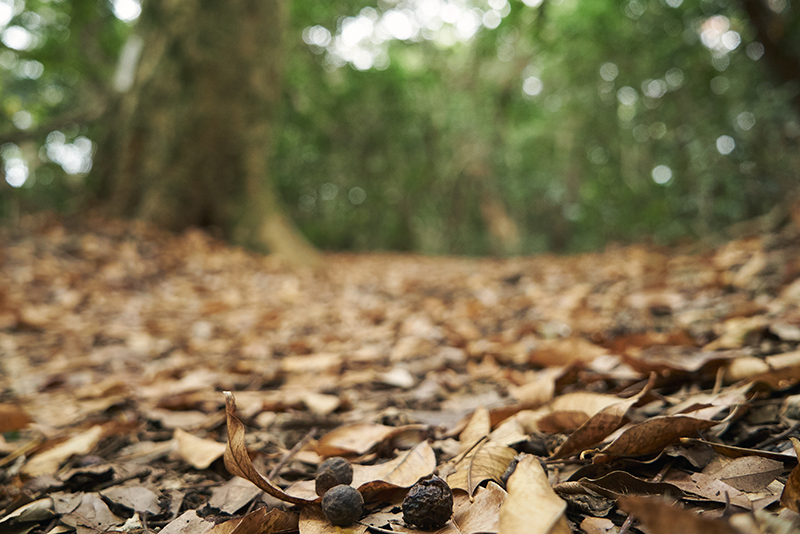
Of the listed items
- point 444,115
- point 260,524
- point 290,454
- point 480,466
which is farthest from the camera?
point 444,115

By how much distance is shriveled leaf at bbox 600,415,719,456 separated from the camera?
718 millimetres

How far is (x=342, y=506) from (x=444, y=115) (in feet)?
34.3

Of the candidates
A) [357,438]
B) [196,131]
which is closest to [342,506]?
[357,438]

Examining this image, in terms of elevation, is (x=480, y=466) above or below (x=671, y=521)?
below

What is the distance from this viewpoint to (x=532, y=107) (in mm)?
10945

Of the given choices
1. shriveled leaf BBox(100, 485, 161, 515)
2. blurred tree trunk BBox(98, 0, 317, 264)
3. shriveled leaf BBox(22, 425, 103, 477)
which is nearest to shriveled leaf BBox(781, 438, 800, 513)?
shriveled leaf BBox(100, 485, 161, 515)

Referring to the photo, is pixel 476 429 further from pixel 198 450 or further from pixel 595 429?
pixel 198 450

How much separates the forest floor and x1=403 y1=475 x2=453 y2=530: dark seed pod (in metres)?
0.03

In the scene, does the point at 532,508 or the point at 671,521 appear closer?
the point at 671,521

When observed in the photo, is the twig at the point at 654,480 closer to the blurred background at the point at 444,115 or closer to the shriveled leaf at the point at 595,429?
the shriveled leaf at the point at 595,429

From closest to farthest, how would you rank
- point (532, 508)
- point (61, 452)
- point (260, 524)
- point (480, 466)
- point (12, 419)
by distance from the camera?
point (532, 508) < point (260, 524) < point (480, 466) < point (61, 452) < point (12, 419)

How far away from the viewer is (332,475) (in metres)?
0.75

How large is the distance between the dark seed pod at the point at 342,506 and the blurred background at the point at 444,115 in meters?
2.00

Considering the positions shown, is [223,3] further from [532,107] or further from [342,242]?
[532,107]
